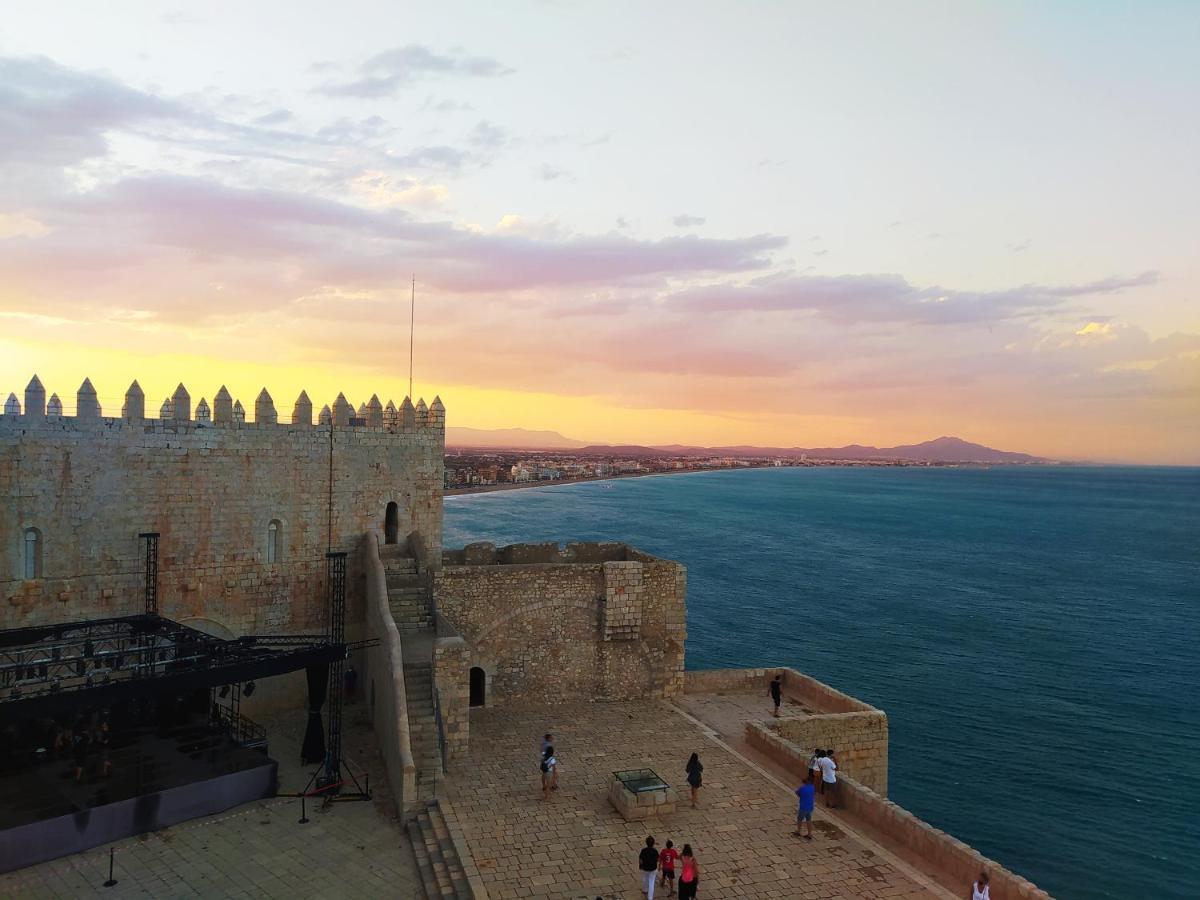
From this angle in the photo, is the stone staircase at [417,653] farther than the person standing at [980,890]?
Yes

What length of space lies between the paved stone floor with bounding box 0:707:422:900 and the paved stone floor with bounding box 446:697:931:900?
4.74ft

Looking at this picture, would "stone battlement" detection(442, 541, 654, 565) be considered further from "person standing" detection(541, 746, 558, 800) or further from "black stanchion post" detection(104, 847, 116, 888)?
"black stanchion post" detection(104, 847, 116, 888)

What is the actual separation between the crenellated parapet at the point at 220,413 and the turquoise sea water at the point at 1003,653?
64.9 feet

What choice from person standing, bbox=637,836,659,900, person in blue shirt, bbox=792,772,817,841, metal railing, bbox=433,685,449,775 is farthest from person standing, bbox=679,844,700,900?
metal railing, bbox=433,685,449,775

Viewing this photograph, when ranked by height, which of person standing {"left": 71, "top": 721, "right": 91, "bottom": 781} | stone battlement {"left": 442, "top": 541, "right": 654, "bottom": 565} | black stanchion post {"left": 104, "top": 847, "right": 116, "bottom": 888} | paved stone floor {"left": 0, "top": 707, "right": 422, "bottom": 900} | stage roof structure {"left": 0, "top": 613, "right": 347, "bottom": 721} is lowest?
paved stone floor {"left": 0, "top": 707, "right": 422, "bottom": 900}

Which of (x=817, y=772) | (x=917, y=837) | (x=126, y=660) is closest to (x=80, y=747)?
(x=126, y=660)

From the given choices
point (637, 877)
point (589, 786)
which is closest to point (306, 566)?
A: point (589, 786)

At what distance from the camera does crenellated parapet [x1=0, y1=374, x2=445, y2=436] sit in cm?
1688

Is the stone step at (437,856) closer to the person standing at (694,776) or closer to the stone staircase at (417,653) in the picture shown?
the stone staircase at (417,653)

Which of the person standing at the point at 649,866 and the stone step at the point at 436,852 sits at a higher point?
the person standing at the point at 649,866

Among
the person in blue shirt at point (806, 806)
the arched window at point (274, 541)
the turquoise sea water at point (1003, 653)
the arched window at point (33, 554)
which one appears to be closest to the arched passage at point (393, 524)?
the arched window at point (274, 541)

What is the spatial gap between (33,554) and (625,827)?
42.9ft

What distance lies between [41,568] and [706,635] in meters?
34.6

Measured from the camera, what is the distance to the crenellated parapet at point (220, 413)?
1688cm
